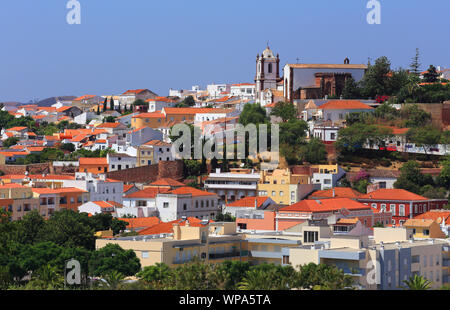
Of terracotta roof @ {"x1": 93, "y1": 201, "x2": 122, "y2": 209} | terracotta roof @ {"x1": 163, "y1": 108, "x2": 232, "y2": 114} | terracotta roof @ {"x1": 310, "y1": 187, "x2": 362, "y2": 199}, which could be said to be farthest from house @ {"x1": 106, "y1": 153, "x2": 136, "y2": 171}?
terracotta roof @ {"x1": 310, "y1": 187, "x2": 362, "y2": 199}

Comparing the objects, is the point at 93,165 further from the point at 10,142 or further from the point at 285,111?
the point at 10,142

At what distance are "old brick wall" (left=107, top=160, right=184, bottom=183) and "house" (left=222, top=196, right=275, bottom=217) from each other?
293 inches

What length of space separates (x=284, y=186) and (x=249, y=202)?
2.89 m

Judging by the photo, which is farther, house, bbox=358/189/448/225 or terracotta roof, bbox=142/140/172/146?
terracotta roof, bbox=142/140/172/146

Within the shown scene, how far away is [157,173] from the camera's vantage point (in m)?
61.2

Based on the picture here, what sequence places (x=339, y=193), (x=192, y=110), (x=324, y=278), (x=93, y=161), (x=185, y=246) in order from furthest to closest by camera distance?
(x=192, y=110) < (x=93, y=161) < (x=339, y=193) < (x=185, y=246) < (x=324, y=278)

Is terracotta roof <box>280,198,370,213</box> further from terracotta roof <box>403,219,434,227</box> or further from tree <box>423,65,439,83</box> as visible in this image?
tree <box>423,65,439,83</box>

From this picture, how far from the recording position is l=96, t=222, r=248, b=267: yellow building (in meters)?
33.1

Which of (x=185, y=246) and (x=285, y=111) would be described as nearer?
(x=185, y=246)

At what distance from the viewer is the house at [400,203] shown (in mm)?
51062

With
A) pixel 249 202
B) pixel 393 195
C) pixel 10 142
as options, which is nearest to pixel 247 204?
pixel 249 202

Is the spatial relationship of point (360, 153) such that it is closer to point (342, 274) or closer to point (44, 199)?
point (44, 199)

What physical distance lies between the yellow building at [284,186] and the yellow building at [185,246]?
17952 mm

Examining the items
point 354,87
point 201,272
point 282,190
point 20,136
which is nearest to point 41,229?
point 201,272
